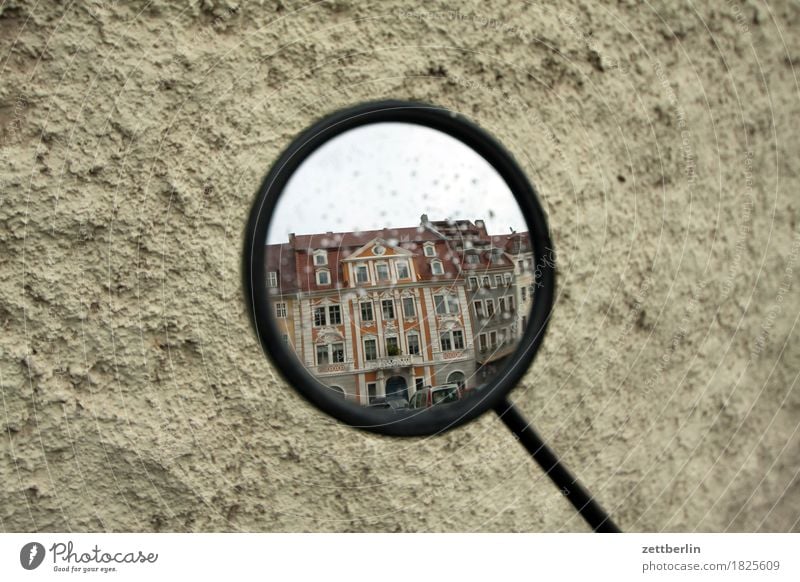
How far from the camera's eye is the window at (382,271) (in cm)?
42

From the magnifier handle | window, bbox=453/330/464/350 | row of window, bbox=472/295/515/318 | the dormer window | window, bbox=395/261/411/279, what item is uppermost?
the dormer window

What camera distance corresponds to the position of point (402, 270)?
421 mm

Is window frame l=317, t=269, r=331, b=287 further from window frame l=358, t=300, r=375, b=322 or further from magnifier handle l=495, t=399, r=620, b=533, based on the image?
magnifier handle l=495, t=399, r=620, b=533

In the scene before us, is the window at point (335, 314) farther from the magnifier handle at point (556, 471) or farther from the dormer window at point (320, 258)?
the magnifier handle at point (556, 471)

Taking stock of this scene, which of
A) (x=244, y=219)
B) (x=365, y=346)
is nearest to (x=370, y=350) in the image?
(x=365, y=346)

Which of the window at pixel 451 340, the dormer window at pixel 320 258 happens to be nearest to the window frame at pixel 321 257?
the dormer window at pixel 320 258

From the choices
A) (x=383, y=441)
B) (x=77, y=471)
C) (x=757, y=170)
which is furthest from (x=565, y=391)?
(x=77, y=471)

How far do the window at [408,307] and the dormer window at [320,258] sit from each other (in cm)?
6

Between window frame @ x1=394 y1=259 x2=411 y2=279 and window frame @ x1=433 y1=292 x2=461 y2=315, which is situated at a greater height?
window frame @ x1=394 y1=259 x2=411 y2=279

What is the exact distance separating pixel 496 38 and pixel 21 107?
13.8 inches

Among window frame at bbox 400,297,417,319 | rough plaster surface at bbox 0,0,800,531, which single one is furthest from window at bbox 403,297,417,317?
rough plaster surface at bbox 0,0,800,531

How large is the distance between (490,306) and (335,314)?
0.38 feet

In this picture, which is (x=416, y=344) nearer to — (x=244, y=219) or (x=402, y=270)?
(x=402, y=270)

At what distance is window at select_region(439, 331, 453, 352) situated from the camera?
1.42 ft
